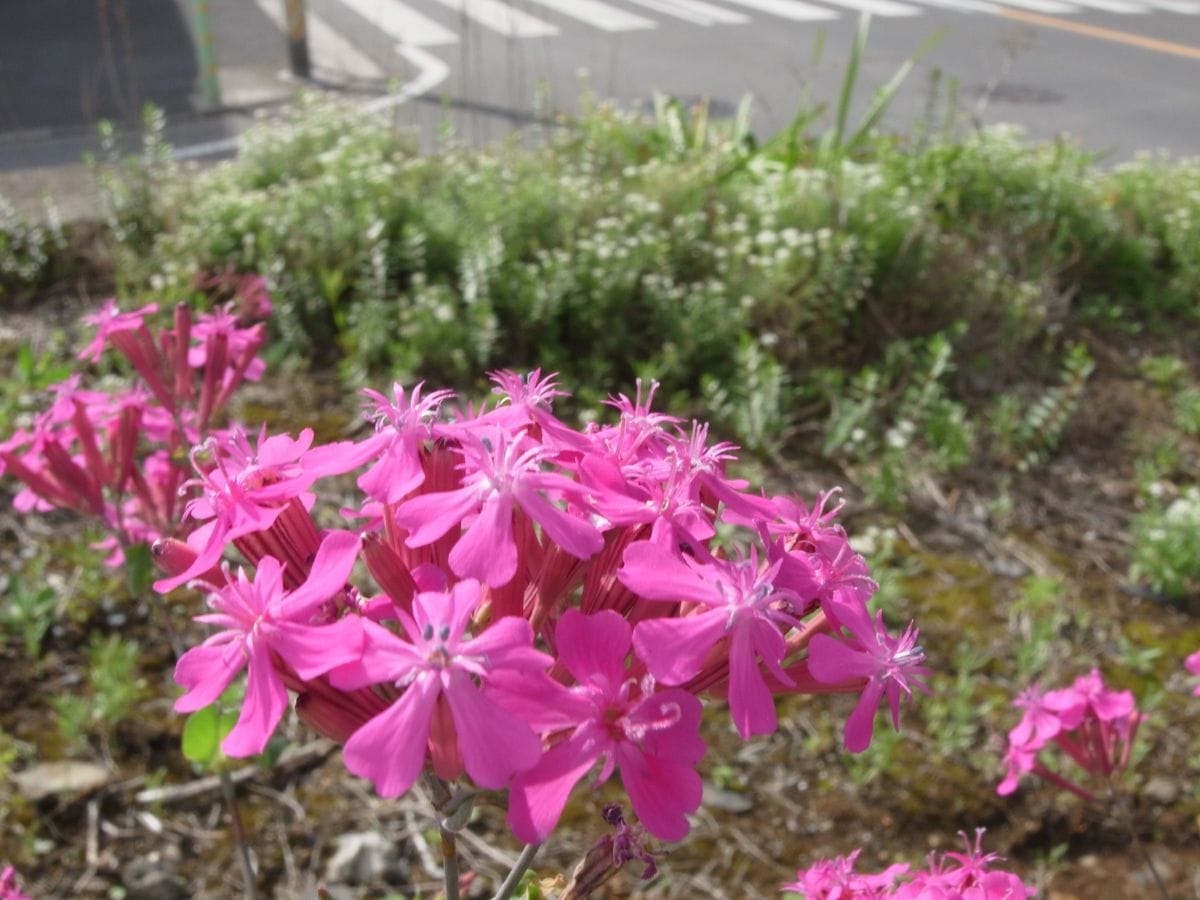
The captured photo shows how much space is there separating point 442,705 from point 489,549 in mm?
119

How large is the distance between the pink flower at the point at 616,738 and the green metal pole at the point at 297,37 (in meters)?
8.52

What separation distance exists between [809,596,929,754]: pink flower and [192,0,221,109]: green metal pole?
23.8 feet

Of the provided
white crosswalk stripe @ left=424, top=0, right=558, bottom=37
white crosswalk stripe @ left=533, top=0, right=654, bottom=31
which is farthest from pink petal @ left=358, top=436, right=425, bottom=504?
white crosswalk stripe @ left=533, top=0, right=654, bottom=31

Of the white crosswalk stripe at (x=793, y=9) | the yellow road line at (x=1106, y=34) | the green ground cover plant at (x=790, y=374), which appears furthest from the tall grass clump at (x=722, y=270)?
the white crosswalk stripe at (x=793, y=9)

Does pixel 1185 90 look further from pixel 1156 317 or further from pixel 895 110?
pixel 1156 317

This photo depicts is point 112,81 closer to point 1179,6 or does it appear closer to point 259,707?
point 259,707

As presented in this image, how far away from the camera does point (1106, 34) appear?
1190 cm

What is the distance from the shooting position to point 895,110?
8.14 metres

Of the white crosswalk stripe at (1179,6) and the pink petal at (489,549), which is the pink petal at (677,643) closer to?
the pink petal at (489,549)

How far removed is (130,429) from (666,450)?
0.94 metres

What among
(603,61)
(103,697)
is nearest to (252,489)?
(103,697)

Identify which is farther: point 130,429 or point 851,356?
point 851,356

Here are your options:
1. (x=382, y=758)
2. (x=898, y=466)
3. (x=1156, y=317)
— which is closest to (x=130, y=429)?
(x=382, y=758)

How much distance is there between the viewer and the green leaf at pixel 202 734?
1.46m
